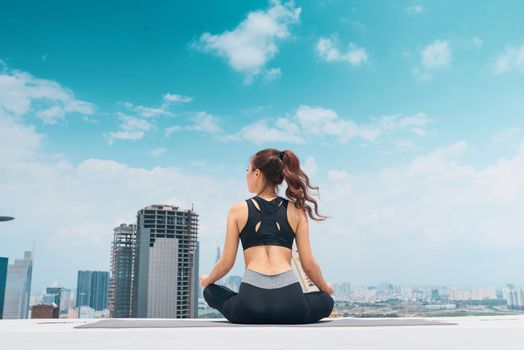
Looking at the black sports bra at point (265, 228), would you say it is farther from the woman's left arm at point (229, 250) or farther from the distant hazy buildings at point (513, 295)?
the distant hazy buildings at point (513, 295)

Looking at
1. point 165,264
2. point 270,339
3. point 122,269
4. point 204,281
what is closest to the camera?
point 270,339

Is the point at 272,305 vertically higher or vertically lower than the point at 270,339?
higher

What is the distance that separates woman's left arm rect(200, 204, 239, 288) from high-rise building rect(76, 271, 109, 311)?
509 ft

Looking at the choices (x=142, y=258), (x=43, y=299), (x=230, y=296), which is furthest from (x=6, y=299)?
(x=230, y=296)

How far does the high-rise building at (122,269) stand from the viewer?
329ft

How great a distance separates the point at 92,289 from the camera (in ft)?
523

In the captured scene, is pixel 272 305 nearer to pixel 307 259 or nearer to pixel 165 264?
pixel 307 259

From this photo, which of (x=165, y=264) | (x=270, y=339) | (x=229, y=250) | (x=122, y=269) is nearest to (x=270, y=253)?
(x=229, y=250)

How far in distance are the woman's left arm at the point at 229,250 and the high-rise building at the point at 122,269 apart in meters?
99.3

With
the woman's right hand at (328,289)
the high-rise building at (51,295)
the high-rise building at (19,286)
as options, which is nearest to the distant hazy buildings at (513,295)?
the woman's right hand at (328,289)

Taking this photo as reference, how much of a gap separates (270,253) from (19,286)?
195 meters

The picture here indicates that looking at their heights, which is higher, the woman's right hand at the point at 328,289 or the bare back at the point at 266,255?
the bare back at the point at 266,255

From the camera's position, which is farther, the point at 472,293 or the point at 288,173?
the point at 472,293

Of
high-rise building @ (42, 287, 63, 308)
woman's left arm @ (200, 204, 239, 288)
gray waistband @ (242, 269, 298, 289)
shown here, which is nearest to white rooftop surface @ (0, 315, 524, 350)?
gray waistband @ (242, 269, 298, 289)
